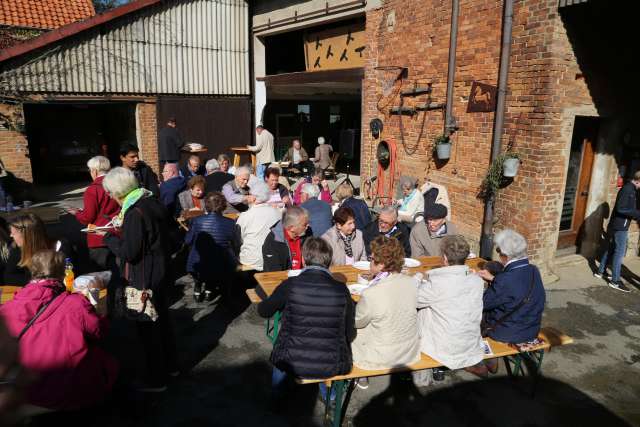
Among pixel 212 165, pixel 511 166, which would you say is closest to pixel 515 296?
pixel 511 166

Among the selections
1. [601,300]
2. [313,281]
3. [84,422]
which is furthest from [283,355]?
[601,300]

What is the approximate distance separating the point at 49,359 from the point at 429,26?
779 cm

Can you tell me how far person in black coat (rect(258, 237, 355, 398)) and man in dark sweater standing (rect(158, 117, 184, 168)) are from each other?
9.16m

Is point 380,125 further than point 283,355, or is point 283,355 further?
point 380,125

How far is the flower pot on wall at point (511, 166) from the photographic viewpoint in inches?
262

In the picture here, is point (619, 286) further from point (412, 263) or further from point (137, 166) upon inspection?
point (137, 166)

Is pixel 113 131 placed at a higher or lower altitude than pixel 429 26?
lower

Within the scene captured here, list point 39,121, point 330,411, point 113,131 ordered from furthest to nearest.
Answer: point 113,131 < point 39,121 < point 330,411

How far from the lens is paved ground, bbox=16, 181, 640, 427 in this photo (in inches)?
149

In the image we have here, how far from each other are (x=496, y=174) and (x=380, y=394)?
13.8ft

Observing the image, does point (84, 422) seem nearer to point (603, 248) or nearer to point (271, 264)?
point (271, 264)

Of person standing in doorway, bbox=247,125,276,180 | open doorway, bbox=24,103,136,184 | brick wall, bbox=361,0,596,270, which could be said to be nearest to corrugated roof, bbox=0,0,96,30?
open doorway, bbox=24,103,136,184

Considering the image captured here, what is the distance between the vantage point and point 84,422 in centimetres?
312

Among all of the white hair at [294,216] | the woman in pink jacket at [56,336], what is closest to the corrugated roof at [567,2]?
the white hair at [294,216]
